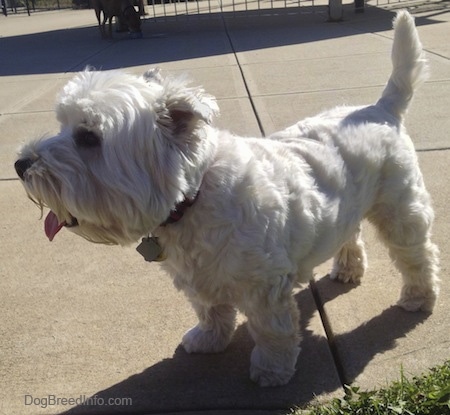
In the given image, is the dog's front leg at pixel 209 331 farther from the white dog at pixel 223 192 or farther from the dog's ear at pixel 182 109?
the dog's ear at pixel 182 109

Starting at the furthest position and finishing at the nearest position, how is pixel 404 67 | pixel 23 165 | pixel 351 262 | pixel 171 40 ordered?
pixel 171 40 < pixel 351 262 < pixel 404 67 < pixel 23 165

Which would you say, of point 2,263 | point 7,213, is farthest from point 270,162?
point 7,213

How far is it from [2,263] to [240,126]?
11.1 feet

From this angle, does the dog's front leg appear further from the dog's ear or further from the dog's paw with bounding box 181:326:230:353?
the dog's ear

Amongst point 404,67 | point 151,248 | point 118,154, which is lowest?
point 151,248

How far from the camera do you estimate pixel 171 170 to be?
2.69 meters

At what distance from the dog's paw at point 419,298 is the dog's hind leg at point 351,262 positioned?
1.27ft

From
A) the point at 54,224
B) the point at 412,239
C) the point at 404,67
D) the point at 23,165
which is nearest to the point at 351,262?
the point at 412,239

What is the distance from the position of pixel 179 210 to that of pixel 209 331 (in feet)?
2.87

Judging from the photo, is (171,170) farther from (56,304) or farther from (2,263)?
(2,263)

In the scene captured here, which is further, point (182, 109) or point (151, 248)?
point (151, 248)

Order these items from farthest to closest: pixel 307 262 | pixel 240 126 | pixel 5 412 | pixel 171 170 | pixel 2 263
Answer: pixel 240 126 → pixel 2 263 → pixel 307 262 → pixel 5 412 → pixel 171 170

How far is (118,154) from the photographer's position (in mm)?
2686

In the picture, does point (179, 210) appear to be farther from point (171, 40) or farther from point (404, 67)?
point (171, 40)
